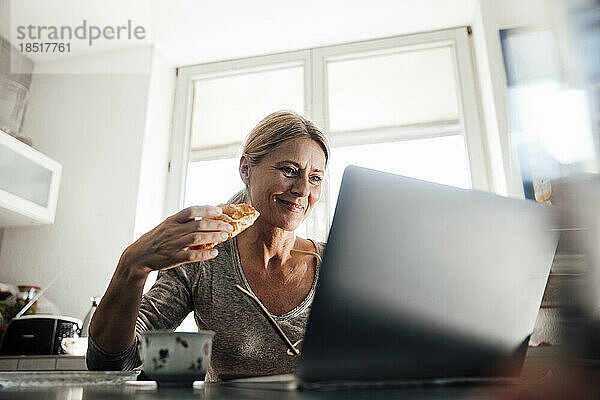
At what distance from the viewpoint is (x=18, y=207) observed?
2.49 meters

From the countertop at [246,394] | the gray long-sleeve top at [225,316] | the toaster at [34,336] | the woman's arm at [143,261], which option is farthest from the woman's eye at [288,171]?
the toaster at [34,336]

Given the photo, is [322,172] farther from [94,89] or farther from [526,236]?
[94,89]

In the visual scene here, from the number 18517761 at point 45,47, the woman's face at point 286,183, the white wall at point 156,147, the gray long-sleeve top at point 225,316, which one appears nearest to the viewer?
the gray long-sleeve top at point 225,316

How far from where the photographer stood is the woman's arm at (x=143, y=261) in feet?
2.70

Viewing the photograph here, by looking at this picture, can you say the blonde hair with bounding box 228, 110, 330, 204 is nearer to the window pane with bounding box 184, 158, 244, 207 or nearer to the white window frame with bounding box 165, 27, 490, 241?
the white window frame with bounding box 165, 27, 490, 241

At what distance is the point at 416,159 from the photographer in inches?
107

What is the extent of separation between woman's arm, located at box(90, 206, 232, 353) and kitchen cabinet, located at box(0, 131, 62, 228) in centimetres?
189

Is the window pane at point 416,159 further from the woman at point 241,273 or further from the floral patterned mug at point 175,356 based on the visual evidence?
the floral patterned mug at point 175,356

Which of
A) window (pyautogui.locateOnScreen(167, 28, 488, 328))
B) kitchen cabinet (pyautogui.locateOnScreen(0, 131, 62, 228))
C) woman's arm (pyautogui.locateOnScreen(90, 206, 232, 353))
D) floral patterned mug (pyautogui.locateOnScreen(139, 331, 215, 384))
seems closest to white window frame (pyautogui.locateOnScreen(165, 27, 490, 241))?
window (pyautogui.locateOnScreen(167, 28, 488, 328))

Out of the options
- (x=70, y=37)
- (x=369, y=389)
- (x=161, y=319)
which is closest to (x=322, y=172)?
(x=161, y=319)

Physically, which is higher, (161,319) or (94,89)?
(94,89)

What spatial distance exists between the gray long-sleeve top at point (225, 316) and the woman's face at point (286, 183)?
182 mm

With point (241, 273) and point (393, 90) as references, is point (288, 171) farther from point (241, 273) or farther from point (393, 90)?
point (393, 90)

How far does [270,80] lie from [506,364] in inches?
108
